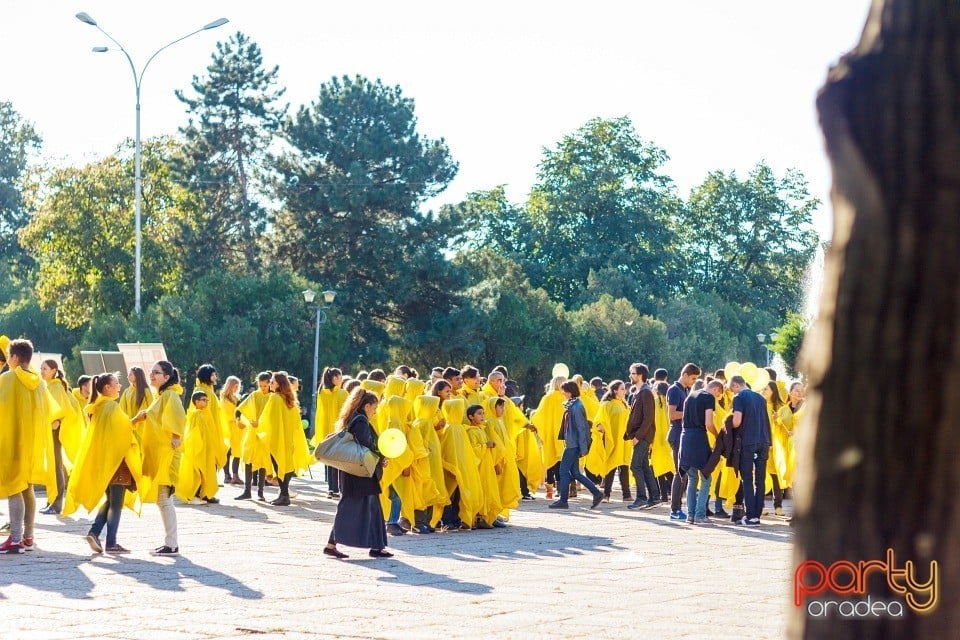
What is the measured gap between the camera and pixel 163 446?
41.9 ft

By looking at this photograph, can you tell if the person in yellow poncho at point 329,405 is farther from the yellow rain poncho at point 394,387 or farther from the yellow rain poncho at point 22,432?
the yellow rain poncho at point 22,432

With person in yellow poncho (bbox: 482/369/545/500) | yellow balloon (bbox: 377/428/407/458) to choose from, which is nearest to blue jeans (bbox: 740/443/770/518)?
person in yellow poncho (bbox: 482/369/545/500)

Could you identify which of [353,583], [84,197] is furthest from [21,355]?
[84,197]

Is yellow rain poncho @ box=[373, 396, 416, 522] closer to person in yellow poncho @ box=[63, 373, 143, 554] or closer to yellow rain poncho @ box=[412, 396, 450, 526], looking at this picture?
yellow rain poncho @ box=[412, 396, 450, 526]

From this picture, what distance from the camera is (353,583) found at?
1092cm

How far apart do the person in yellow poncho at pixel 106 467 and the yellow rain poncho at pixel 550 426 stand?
29.3 feet

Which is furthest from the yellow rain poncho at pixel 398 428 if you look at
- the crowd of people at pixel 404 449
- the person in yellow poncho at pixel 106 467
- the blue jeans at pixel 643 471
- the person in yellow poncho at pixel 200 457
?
the blue jeans at pixel 643 471

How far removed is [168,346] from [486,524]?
36324mm

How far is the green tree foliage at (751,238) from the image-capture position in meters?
87.7

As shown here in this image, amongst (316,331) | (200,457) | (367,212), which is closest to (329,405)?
(200,457)

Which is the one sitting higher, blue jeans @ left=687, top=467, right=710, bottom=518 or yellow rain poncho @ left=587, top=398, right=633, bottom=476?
yellow rain poncho @ left=587, top=398, right=633, bottom=476

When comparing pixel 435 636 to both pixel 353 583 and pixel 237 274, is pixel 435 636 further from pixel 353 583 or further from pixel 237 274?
pixel 237 274

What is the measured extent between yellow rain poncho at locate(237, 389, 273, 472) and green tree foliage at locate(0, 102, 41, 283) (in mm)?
68645

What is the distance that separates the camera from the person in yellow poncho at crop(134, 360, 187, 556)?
41.7 feet
